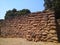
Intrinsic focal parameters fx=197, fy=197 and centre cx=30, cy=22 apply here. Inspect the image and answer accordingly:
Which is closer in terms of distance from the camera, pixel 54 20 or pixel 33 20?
pixel 54 20

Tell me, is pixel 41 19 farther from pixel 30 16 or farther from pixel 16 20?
pixel 16 20

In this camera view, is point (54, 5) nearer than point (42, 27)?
No

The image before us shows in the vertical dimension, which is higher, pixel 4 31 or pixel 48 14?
pixel 48 14

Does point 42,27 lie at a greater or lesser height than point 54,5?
lesser

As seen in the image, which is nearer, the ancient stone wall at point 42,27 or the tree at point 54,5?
the ancient stone wall at point 42,27

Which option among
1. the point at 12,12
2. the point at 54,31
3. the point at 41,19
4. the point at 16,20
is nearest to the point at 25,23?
the point at 16,20

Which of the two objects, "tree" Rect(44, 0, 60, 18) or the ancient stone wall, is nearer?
the ancient stone wall

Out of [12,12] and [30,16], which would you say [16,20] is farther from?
[12,12]

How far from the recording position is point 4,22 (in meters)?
14.3

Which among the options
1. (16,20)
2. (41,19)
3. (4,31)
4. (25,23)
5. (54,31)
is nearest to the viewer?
(54,31)

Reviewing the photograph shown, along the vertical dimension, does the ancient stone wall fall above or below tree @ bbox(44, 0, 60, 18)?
below

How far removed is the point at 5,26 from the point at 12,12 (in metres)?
22.5

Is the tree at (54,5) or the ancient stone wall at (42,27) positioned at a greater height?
the tree at (54,5)

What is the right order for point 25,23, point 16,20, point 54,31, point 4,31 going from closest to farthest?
point 54,31 < point 25,23 < point 16,20 < point 4,31
